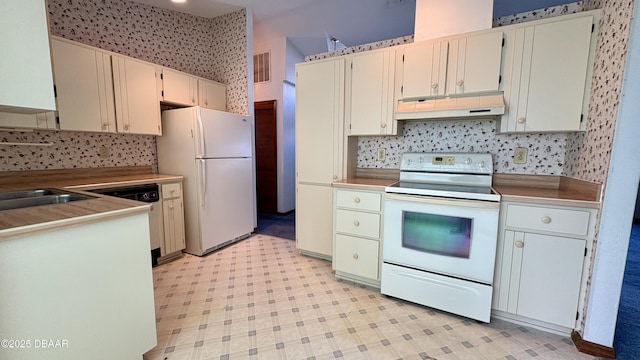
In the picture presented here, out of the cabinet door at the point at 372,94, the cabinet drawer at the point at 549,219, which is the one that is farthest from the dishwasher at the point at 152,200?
the cabinet drawer at the point at 549,219

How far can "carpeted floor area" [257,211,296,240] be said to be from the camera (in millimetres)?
3878

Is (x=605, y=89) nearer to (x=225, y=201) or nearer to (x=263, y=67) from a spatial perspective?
(x=225, y=201)

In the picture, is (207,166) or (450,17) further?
(207,166)

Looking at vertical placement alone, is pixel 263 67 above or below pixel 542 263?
above

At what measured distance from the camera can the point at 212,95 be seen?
11.6ft

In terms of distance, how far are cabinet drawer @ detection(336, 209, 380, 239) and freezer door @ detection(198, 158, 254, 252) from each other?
154 centimetres

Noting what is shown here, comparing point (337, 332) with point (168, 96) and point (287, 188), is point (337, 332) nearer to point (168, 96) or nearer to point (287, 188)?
point (168, 96)

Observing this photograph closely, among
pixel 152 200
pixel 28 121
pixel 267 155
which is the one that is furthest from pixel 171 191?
pixel 267 155

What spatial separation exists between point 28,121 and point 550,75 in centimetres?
397

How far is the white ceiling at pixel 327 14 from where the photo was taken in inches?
128

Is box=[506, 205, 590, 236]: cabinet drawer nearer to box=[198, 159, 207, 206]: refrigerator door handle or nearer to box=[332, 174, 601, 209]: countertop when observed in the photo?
box=[332, 174, 601, 209]: countertop

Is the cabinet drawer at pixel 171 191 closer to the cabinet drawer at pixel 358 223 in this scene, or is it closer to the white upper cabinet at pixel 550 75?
the cabinet drawer at pixel 358 223

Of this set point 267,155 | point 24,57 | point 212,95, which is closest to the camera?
point 24,57

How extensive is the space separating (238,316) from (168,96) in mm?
2522
